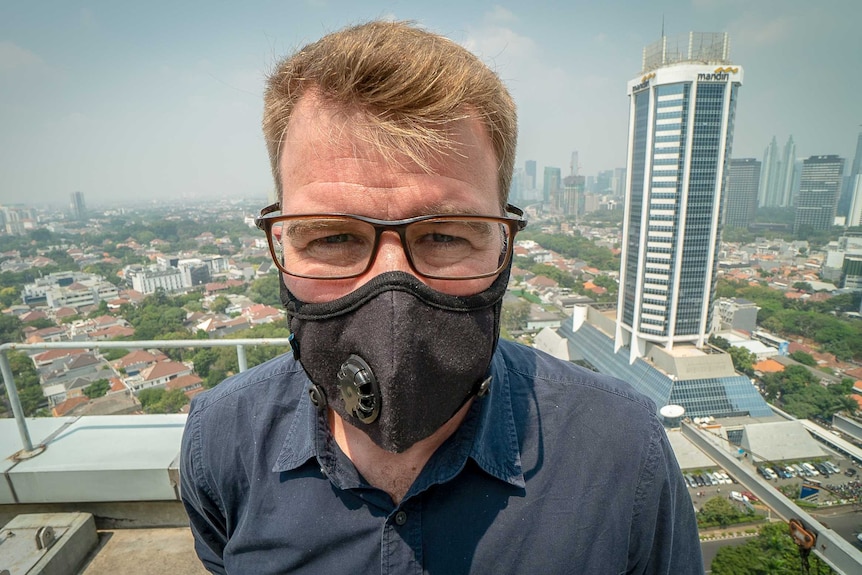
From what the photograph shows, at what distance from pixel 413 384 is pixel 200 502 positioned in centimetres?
83

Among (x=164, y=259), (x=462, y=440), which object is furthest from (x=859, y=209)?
(x=164, y=259)

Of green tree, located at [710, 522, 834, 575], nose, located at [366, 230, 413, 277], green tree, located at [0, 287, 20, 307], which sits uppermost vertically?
nose, located at [366, 230, 413, 277]

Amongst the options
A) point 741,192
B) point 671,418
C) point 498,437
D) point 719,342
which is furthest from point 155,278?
point 741,192

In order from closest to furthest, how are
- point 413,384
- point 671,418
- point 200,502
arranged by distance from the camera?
point 413,384 → point 200,502 → point 671,418

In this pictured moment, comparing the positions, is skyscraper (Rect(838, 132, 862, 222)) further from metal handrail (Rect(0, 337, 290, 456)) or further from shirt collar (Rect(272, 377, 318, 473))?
shirt collar (Rect(272, 377, 318, 473))

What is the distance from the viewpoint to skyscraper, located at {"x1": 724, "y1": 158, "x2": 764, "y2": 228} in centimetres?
2891

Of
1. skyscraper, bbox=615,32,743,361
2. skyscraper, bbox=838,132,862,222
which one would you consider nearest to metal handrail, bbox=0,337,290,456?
skyscraper, bbox=838,132,862,222

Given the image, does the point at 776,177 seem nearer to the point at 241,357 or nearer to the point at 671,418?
the point at 671,418

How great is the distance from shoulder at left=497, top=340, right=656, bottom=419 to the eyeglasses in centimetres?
40

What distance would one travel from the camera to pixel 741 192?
31047mm

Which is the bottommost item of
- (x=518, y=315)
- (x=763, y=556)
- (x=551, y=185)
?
(x=518, y=315)

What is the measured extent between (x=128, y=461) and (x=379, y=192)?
2853mm

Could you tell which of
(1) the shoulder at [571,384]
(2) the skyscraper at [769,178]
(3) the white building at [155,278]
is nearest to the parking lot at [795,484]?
(1) the shoulder at [571,384]

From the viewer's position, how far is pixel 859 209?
580 inches
